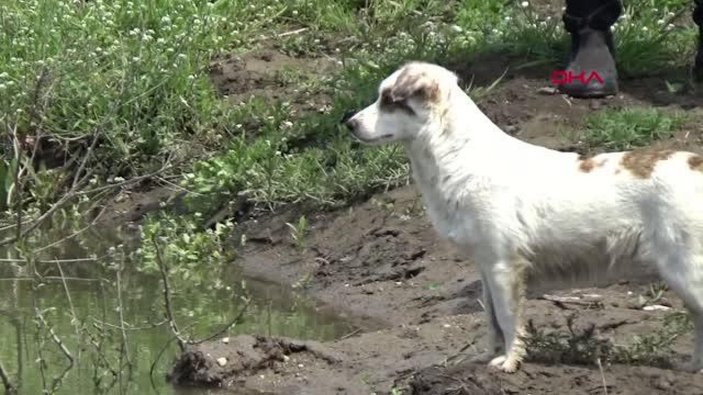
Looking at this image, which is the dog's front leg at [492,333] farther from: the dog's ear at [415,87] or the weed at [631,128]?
the weed at [631,128]

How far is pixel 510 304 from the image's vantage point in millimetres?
6598

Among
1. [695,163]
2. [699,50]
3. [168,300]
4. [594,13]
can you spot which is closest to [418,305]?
[168,300]

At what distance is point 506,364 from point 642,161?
90cm

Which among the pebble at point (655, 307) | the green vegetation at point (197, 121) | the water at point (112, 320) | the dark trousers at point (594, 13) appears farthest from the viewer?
the dark trousers at point (594, 13)

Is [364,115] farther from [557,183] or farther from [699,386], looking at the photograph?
[699,386]

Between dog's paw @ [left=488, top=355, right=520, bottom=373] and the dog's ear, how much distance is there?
3.37 feet

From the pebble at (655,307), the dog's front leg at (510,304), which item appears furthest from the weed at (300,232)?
the dog's front leg at (510,304)

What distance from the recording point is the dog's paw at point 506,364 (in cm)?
654

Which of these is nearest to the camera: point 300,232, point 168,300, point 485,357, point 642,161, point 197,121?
point 642,161

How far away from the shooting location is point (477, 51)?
1086 centimetres

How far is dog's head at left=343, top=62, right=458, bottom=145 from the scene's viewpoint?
6.78 metres

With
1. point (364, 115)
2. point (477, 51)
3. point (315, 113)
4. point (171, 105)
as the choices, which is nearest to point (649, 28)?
point (477, 51)

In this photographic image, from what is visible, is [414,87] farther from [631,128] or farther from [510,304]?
[631,128]

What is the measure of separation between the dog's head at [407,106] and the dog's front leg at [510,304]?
65 cm
